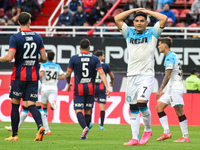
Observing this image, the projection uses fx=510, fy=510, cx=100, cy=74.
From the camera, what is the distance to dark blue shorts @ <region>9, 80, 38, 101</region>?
9359 mm

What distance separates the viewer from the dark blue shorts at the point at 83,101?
1135 centimetres

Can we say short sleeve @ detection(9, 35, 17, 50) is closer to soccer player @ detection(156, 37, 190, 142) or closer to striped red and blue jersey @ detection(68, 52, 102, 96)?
striped red and blue jersey @ detection(68, 52, 102, 96)

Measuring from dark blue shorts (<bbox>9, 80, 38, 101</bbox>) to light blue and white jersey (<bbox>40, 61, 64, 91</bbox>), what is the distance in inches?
168

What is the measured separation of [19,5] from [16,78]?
1771cm

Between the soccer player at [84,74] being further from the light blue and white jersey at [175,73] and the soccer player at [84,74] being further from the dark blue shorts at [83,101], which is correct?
the light blue and white jersey at [175,73]

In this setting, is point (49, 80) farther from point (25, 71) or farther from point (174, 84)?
point (25, 71)

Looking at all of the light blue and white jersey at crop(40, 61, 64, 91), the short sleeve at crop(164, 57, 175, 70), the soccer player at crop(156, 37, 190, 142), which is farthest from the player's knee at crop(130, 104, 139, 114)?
the light blue and white jersey at crop(40, 61, 64, 91)

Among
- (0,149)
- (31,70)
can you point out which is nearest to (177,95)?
(31,70)

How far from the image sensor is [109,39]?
22688 mm

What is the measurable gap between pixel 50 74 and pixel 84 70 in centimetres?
276

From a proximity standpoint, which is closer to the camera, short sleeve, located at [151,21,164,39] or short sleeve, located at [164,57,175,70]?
short sleeve, located at [151,21,164,39]

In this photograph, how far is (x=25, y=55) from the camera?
9391 millimetres

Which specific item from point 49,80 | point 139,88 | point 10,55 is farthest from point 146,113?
point 49,80

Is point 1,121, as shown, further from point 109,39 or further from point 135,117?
point 135,117
